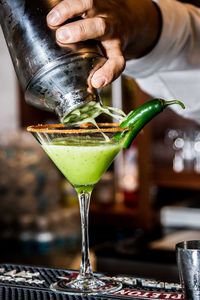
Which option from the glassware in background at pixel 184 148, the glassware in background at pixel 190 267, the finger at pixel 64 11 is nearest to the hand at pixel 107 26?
the finger at pixel 64 11

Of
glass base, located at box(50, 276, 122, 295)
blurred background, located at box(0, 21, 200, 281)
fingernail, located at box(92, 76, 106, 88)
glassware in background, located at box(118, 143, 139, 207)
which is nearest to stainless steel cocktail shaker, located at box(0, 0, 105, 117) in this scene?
fingernail, located at box(92, 76, 106, 88)

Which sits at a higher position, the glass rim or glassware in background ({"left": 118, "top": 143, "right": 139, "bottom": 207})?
the glass rim

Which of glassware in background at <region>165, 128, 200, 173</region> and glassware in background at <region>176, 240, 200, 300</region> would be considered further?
glassware in background at <region>165, 128, 200, 173</region>

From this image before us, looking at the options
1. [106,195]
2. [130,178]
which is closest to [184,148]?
[130,178]

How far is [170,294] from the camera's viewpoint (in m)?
1.41

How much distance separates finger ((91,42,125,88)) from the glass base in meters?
0.41

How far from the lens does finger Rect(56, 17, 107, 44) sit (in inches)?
54.9

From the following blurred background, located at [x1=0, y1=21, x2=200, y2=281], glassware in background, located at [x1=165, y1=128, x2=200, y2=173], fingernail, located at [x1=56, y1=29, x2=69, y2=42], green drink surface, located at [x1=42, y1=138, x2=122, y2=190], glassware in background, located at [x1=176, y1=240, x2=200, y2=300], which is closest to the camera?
glassware in background, located at [x1=176, y1=240, x2=200, y2=300]

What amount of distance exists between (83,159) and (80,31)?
11.5 inches

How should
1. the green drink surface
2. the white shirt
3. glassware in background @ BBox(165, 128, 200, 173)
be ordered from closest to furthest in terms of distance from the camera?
the green drink surface, the white shirt, glassware in background @ BBox(165, 128, 200, 173)

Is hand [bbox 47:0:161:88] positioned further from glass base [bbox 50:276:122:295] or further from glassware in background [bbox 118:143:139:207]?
glassware in background [bbox 118:143:139:207]

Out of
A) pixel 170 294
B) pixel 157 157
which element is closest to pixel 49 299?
pixel 170 294

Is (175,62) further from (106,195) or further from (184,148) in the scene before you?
(106,195)

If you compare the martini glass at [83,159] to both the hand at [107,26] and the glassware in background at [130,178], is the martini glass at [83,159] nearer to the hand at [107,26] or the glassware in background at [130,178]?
the hand at [107,26]
